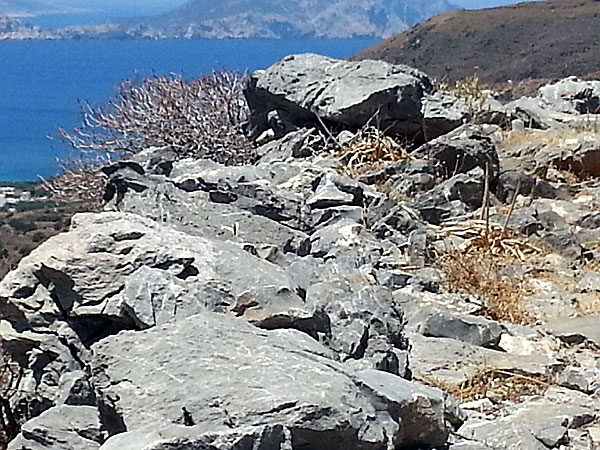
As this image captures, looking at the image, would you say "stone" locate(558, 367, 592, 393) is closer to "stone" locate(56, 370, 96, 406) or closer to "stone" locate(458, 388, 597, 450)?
"stone" locate(458, 388, 597, 450)

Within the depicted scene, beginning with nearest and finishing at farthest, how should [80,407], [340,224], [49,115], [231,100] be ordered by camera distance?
[80,407] → [340,224] → [231,100] → [49,115]

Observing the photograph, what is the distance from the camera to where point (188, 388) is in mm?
2924

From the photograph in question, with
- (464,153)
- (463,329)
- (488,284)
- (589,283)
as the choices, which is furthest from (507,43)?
(463,329)

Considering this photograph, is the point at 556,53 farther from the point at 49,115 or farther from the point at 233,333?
the point at 233,333

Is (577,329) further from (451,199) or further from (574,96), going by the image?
(574,96)

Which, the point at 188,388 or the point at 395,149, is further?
the point at 395,149

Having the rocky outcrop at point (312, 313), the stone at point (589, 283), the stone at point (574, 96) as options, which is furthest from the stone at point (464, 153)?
the stone at point (574, 96)

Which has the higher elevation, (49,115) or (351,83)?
(351,83)

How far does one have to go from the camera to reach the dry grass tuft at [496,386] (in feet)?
14.7

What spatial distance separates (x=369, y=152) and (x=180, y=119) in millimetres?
2604

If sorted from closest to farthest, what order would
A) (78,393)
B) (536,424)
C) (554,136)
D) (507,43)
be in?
(78,393) < (536,424) < (554,136) < (507,43)

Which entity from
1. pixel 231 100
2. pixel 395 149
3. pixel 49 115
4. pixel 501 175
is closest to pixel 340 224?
pixel 501 175

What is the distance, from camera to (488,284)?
6.25 m

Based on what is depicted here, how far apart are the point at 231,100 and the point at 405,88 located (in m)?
2.92
